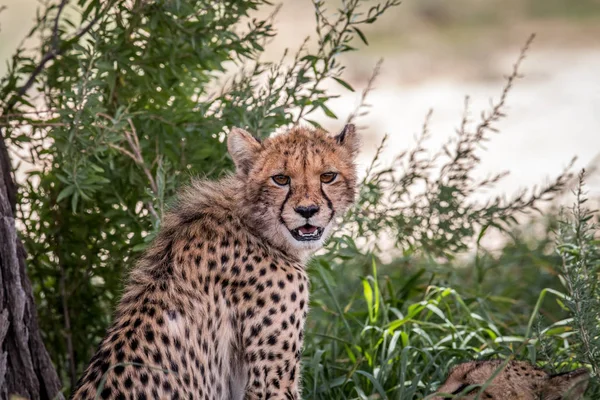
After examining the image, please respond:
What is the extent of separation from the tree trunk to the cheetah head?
82 cm

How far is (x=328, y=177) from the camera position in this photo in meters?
3.22

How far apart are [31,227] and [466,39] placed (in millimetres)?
10069

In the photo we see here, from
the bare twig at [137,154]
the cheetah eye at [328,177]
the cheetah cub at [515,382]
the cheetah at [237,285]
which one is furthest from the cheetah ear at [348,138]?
the cheetah cub at [515,382]

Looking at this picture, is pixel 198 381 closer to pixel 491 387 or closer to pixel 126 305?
pixel 126 305

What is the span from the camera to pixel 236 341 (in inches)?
124

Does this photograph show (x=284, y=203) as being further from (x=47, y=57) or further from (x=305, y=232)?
(x=47, y=57)

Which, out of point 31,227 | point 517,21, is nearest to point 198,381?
point 31,227

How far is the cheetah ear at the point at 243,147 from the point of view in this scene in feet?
10.8

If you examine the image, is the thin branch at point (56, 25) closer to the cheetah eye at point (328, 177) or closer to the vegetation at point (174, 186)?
the vegetation at point (174, 186)

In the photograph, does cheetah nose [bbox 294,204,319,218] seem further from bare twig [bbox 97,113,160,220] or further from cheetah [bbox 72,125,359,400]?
bare twig [bbox 97,113,160,220]

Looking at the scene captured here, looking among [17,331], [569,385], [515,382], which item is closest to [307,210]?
[515,382]

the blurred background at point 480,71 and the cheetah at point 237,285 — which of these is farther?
the blurred background at point 480,71

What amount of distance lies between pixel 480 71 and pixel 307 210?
8743 millimetres

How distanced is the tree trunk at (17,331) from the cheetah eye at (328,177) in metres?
1.09
